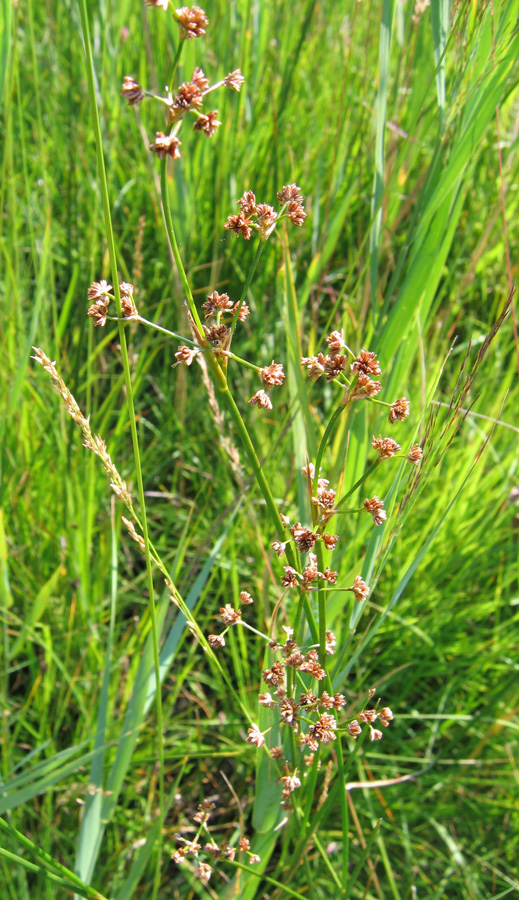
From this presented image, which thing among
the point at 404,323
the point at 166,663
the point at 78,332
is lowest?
the point at 166,663

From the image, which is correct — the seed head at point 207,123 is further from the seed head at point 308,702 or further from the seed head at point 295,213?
the seed head at point 308,702

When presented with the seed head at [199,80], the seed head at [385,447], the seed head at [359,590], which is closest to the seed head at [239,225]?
the seed head at [199,80]

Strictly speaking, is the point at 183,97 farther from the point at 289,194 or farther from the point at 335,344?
the point at 335,344

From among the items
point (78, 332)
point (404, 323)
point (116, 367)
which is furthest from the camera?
point (116, 367)

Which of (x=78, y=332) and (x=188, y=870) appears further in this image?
(x=78, y=332)

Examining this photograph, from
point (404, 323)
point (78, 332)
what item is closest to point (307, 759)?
point (404, 323)

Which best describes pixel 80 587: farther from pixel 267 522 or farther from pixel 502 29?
pixel 502 29

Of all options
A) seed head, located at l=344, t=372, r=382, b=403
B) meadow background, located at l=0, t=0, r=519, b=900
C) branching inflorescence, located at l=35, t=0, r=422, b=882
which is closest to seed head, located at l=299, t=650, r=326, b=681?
branching inflorescence, located at l=35, t=0, r=422, b=882

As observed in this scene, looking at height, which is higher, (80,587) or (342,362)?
(342,362)

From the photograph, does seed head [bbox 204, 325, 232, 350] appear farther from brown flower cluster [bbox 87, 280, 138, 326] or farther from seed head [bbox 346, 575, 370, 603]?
seed head [bbox 346, 575, 370, 603]
